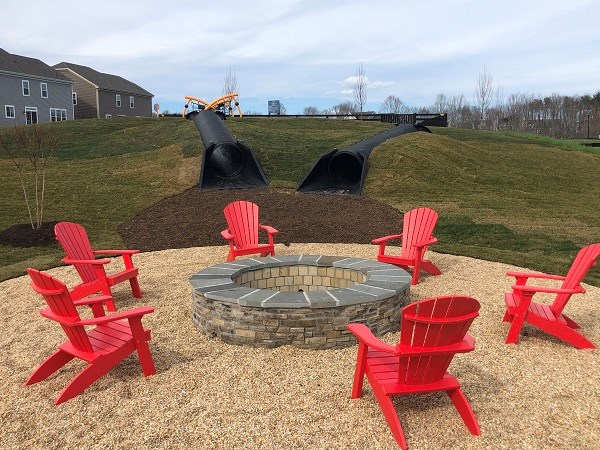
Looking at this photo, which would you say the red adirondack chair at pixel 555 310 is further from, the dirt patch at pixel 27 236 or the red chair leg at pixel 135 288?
the dirt patch at pixel 27 236

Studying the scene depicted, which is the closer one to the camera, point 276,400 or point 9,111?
point 276,400

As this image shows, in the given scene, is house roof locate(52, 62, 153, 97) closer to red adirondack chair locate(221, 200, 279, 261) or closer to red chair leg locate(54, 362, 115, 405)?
red adirondack chair locate(221, 200, 279, 261)

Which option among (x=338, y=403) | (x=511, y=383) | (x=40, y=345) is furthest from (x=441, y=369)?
(x=40, y=345)

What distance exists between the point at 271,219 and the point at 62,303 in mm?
8008

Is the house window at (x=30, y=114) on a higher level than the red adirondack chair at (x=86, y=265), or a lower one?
higher

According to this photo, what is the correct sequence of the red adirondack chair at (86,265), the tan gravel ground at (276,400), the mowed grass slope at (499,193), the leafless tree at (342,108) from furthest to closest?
the leafless tree at (342,108) → the mowed grass slope at (499,193) → the red adirondack chair at (86,265) → the tan gravel ground at (276,400)

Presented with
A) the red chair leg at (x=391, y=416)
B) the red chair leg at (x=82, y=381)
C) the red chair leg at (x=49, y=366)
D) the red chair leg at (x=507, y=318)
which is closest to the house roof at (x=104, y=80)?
the red chair leg at (x=49, y=366)

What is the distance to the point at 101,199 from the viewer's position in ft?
44.8

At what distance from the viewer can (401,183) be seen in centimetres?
1524

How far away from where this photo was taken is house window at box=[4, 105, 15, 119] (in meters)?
35.2

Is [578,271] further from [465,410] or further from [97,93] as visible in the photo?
[97,93]

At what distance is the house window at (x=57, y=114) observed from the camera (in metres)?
39.2

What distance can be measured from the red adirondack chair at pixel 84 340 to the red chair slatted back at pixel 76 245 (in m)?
2.14

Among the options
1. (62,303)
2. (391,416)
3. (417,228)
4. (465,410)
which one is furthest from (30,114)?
(465,410)
